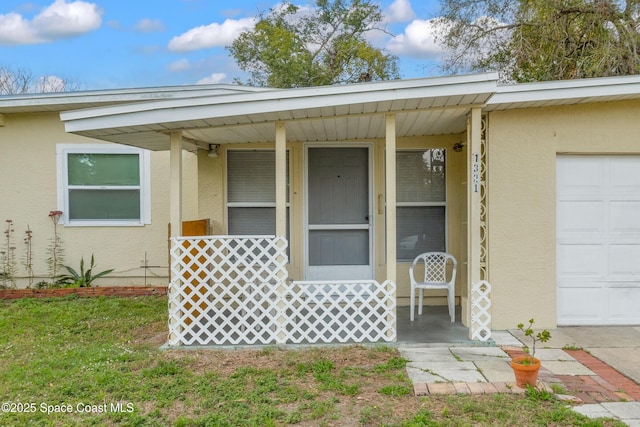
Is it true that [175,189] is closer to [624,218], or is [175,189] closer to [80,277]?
[80,277]

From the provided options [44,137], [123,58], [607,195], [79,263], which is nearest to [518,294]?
[607,195]

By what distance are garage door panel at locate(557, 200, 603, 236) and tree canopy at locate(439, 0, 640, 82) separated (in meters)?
6.61

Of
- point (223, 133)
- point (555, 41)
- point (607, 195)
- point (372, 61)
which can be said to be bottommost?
point (607, 195)

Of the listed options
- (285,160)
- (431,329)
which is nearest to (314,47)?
(285,160)

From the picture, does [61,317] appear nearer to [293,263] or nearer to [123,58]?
[293,263]

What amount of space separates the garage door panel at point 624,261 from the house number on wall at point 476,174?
6.23 feet

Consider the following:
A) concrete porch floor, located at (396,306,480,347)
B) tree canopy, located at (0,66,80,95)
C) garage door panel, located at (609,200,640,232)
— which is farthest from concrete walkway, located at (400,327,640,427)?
tree canopy, located at (0,66,80,95)

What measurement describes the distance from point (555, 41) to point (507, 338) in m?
9.30

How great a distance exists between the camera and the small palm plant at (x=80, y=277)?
7.11 meters

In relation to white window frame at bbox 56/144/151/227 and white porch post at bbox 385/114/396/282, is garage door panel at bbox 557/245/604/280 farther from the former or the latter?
white window frame at bbox 56/144/151/227

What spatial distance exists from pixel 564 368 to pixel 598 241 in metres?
1.89

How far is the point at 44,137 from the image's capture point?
281 inches

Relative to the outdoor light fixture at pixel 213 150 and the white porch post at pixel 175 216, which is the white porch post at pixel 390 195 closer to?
the white porch post at pixel 175 216

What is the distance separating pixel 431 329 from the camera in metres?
5.02
